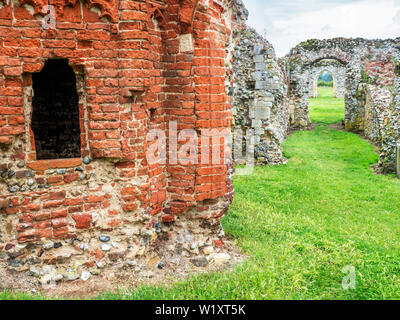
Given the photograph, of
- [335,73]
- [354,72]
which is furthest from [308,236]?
[335,73]

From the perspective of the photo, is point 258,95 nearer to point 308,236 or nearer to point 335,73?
point 308,236

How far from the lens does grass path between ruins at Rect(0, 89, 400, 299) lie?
158 inches

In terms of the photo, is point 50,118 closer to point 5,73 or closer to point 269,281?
point 5,73

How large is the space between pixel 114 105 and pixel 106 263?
1.87 meters

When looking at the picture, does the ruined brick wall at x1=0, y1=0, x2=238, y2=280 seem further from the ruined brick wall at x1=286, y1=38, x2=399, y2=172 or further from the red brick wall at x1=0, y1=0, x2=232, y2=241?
the ruined brick wall at x1=286, y1=38, x2=399, y2=172

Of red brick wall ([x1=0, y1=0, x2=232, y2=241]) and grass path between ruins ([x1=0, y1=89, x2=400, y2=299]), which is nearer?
red brick wall ([x1=0, y1=0, x2=232, y2=241])

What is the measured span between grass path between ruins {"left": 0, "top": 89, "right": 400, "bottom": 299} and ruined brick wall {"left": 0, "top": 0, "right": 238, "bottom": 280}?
0.91m

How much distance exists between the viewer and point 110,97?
13.2 ft

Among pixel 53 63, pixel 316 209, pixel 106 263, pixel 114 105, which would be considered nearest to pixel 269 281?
pixel 106 263

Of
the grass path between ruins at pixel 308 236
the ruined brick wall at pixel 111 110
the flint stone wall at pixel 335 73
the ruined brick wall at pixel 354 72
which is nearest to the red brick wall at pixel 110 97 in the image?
the ruined brick wall at pixel 111 110

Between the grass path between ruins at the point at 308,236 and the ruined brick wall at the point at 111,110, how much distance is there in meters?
0.91

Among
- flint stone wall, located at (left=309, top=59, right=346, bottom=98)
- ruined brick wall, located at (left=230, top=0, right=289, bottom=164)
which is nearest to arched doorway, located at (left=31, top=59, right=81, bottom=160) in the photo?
ruined brick wall, located at (left=230, top=0, right=289, bottom=164)

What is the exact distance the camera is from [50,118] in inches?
275
